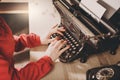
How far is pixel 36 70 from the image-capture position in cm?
124

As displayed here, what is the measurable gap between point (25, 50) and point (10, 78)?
49cm

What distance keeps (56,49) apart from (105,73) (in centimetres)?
33

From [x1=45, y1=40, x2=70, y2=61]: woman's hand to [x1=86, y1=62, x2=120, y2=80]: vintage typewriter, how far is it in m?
0.22

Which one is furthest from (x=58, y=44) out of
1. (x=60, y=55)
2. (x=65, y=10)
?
(x=65, y=10)

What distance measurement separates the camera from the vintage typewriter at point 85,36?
1.28 meters

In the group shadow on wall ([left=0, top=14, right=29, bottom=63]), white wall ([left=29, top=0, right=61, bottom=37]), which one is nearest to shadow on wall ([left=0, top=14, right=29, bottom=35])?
shadow on wall ([left=0, top=14, right=29, bottom=63])

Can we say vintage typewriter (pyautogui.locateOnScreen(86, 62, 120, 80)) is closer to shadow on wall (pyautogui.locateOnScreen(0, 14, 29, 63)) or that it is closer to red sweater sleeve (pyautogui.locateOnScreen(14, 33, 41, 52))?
red sweater sleeve (pyautogui.locateOnScreen(14, 33, 41, 52))

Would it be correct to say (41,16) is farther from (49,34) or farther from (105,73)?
(105,73)

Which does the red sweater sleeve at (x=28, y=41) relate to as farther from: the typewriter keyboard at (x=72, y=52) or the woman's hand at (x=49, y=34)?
the typewriter keyboard at (x=72, y=52)

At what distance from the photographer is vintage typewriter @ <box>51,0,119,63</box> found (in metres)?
1.28

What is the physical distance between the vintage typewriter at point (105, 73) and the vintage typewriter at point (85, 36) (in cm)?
15

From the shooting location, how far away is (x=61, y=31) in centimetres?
154

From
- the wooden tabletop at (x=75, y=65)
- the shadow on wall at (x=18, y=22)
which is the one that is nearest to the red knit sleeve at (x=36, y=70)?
the wooden tabletop at (x=75, y=65)

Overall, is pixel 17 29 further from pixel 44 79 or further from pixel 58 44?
pixel 44 79
